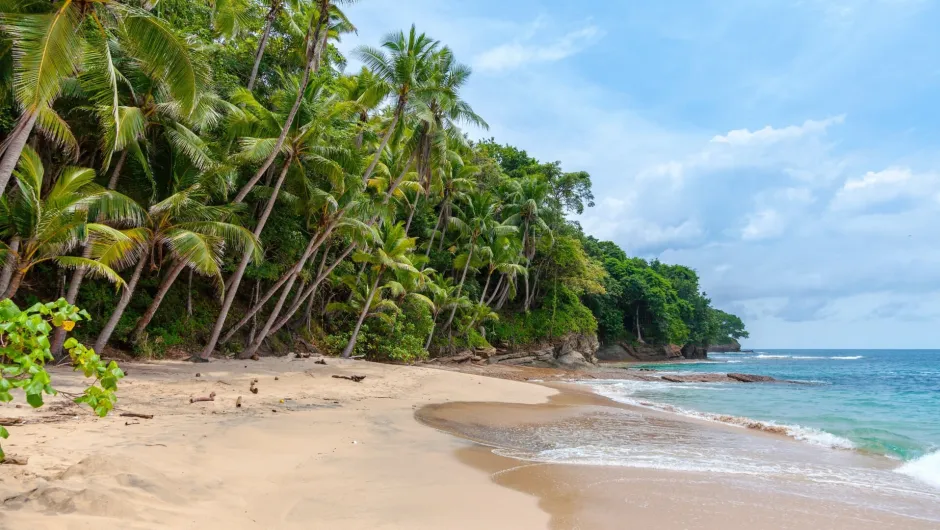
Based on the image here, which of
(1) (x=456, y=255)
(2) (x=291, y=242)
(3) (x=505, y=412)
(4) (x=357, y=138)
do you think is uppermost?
(4) (x=357, y=138)

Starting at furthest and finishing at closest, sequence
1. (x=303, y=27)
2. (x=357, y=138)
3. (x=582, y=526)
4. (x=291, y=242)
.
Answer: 1. (x=303, y=27)
2. (x=357, y=138)
3. (x=291, y=242)
4. (x=582, y=526)

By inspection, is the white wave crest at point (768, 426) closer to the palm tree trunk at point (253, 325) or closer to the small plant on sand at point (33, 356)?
the small plant on sand at point (33, 356)

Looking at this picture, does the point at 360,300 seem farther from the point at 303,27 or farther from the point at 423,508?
the point at 423,508

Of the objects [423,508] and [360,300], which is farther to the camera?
[360,300]

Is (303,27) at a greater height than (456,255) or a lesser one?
greater

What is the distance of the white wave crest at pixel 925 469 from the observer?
683 centimetres

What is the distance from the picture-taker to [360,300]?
765 inches

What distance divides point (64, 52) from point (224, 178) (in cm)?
606

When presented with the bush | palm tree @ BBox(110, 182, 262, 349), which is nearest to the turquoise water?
palm tree @ BBox(110, 182, 262, 349)

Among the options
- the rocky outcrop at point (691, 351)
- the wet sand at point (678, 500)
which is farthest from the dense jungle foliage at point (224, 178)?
the rocky outcrop at point (691, 351)

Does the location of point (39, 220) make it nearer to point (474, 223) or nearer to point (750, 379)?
point (474, 223)

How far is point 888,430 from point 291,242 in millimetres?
16994

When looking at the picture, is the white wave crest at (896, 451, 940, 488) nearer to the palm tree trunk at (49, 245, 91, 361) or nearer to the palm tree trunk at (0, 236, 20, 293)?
the palm tree trunk at (0, 236, 20, 293)

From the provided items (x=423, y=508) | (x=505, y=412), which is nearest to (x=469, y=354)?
(x=505, y=412)
